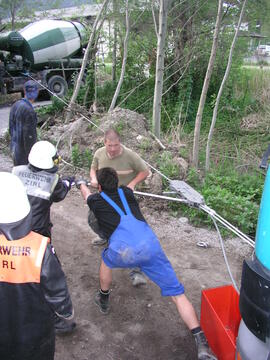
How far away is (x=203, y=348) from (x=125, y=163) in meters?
1.97

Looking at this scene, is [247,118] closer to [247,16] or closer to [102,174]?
[247,16]

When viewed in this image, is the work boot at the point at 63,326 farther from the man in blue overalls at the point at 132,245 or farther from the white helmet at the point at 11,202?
the white helmet at the point at 11,202

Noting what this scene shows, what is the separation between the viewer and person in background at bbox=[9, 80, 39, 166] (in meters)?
4.39

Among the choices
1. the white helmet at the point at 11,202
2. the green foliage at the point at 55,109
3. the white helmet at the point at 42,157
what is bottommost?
the green foliage at the point at 55,109

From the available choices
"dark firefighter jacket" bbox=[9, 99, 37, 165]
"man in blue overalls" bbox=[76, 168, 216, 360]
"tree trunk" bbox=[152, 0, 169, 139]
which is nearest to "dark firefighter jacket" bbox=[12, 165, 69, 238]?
"man in blue overalls" bbox=[76, 168, 216, 360]

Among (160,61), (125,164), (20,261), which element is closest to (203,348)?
(20,261)

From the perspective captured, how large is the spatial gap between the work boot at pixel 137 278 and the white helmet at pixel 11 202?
6.62 feet

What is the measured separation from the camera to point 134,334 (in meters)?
2.93

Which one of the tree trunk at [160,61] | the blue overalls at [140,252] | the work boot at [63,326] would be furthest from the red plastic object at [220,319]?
the tree trunk at [160,61]

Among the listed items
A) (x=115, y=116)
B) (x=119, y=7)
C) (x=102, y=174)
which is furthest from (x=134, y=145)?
(x=119, y=7)

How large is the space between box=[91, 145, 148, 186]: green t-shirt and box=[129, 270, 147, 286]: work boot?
98 cm

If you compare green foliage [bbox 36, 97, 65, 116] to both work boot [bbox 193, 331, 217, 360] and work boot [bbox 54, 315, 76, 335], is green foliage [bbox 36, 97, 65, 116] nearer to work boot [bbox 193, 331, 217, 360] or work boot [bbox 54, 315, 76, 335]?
work boot [bbox 54, 315, 76, 335]

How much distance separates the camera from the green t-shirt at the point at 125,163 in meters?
3.72

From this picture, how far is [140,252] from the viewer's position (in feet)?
8.61
